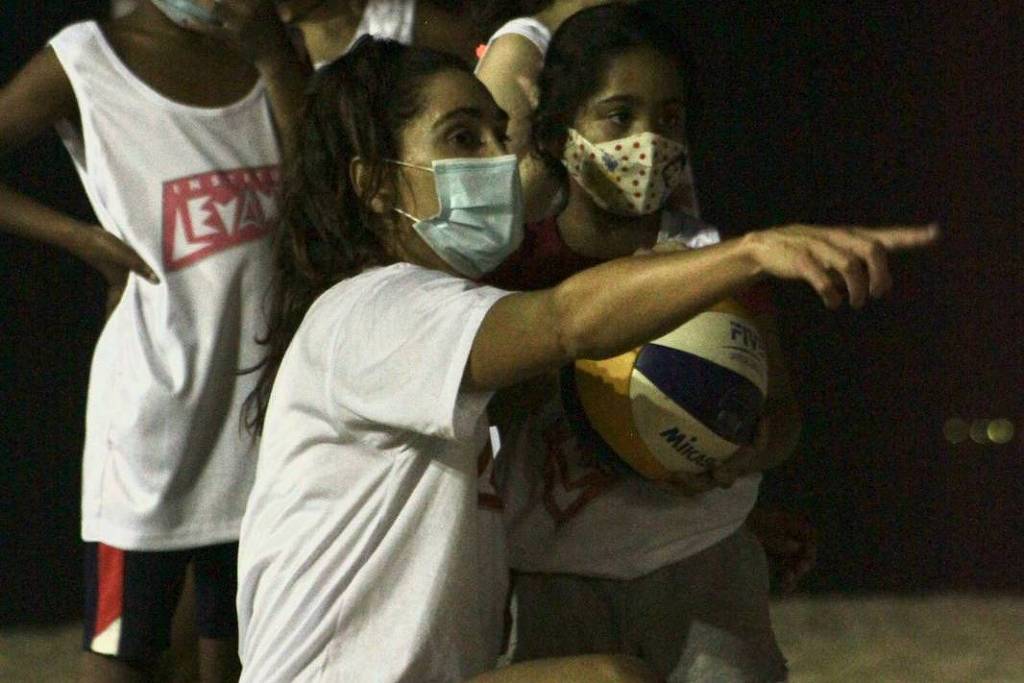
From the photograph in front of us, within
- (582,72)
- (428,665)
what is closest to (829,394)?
(582,72)

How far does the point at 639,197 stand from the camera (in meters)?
2.73

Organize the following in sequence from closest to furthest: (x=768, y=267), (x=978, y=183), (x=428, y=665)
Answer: (x=768, y=267), (x=428, y=665), (x=978, y=183)

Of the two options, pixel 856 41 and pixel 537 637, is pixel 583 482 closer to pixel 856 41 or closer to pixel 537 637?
pixel 537 637

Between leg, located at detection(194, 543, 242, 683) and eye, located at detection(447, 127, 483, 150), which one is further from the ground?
eye, located at detection(447, 127, 483, 150)

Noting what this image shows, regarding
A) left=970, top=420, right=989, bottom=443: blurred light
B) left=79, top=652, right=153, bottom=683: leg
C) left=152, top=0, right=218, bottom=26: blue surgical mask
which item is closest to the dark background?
left=970, top=420, right=989, bottom=443: blurred light

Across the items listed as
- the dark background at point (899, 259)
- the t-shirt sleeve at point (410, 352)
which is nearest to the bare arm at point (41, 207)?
the t-shirt sleeve at point (410, 352)

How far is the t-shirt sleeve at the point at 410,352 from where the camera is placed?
2.07m

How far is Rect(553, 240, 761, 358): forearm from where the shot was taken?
1853mm

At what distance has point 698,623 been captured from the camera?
2582 mm

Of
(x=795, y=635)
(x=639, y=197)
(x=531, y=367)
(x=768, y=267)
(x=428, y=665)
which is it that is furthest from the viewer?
(x=795, y=635)

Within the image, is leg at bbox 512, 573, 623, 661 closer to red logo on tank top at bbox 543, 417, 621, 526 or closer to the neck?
red logo on tank top at bbox 543, 417, 621, 526

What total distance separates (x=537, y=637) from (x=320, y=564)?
1.39ft

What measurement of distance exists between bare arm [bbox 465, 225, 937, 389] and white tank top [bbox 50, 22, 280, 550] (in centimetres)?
124

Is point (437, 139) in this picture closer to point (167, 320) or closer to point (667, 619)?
point (667, 619)
